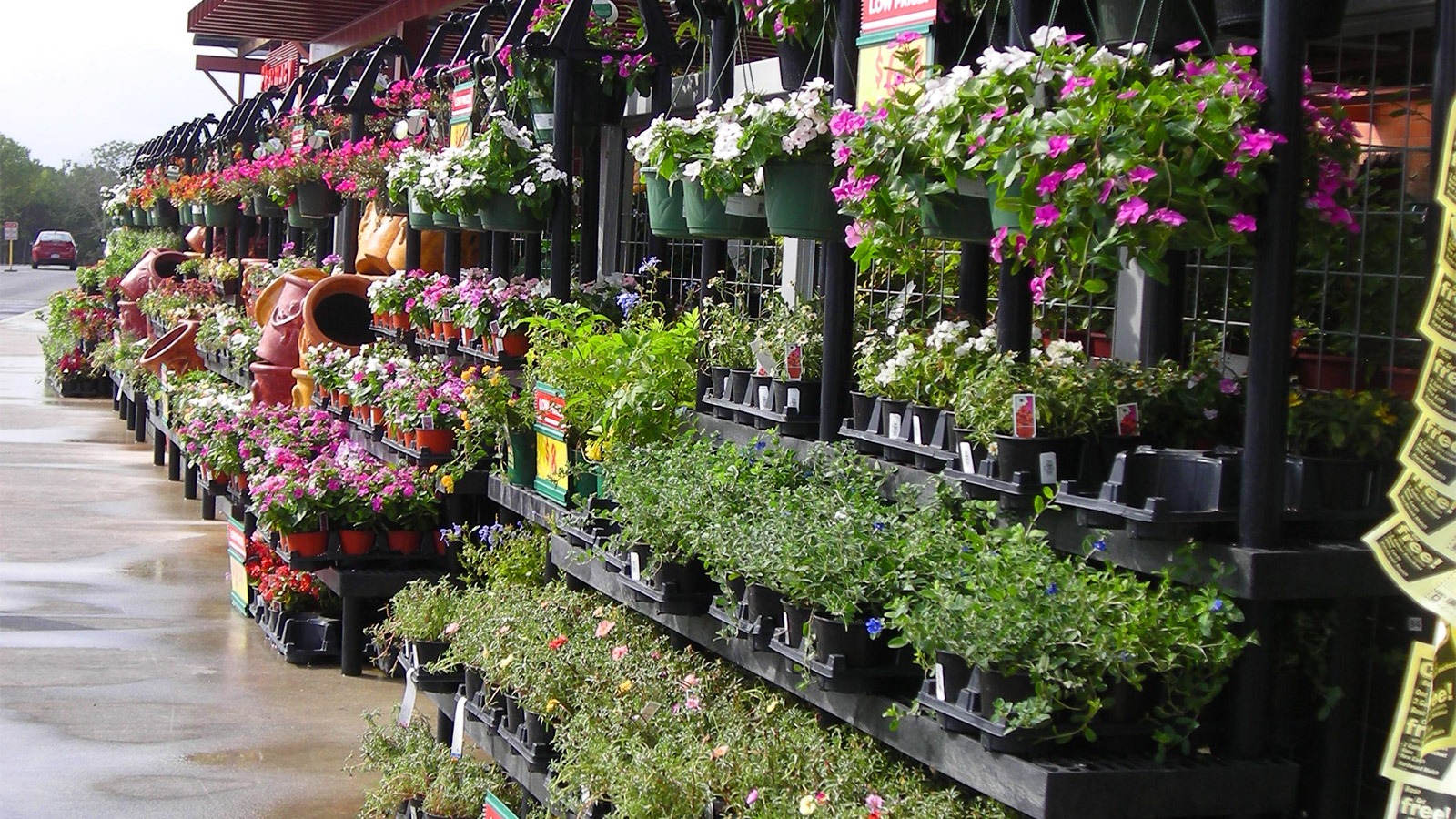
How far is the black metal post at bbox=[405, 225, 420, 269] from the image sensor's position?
757 centimetres

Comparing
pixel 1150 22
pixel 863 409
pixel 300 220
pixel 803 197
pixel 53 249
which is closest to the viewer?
pixel 1150 22

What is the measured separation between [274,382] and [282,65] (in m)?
9.85

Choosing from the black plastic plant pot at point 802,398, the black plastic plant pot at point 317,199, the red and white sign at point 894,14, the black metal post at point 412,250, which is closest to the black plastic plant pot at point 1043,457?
the red and white sign at point 894,14

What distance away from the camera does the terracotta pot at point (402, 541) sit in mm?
6840

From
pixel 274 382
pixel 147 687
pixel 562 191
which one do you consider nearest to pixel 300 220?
pixel 274 382

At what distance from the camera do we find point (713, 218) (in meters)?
3.94

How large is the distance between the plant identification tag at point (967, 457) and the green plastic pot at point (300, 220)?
7.66 meters

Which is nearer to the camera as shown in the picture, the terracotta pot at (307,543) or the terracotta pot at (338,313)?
the terracotta pot at (307,543)

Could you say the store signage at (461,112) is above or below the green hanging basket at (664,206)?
above

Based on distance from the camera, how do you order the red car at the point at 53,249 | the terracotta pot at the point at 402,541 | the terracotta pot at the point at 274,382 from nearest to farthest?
the terracotta pot at the point at 402,541, the terracotta pot at the point at 274,382, the red car at the point at 53,249

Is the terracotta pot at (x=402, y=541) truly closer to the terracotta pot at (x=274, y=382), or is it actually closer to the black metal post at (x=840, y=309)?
the terracotta pot at (x=274, y=382)

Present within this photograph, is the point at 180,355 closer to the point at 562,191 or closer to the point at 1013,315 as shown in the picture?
the point at 562,191

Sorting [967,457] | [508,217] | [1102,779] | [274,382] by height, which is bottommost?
[1102,779]

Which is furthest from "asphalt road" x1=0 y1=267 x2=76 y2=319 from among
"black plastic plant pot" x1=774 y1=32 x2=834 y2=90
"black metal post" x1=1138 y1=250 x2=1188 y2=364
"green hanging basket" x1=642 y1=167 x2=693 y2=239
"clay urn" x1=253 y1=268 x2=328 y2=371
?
"black metal post" x1=1138 y1=250 x2=1188 y2=364
